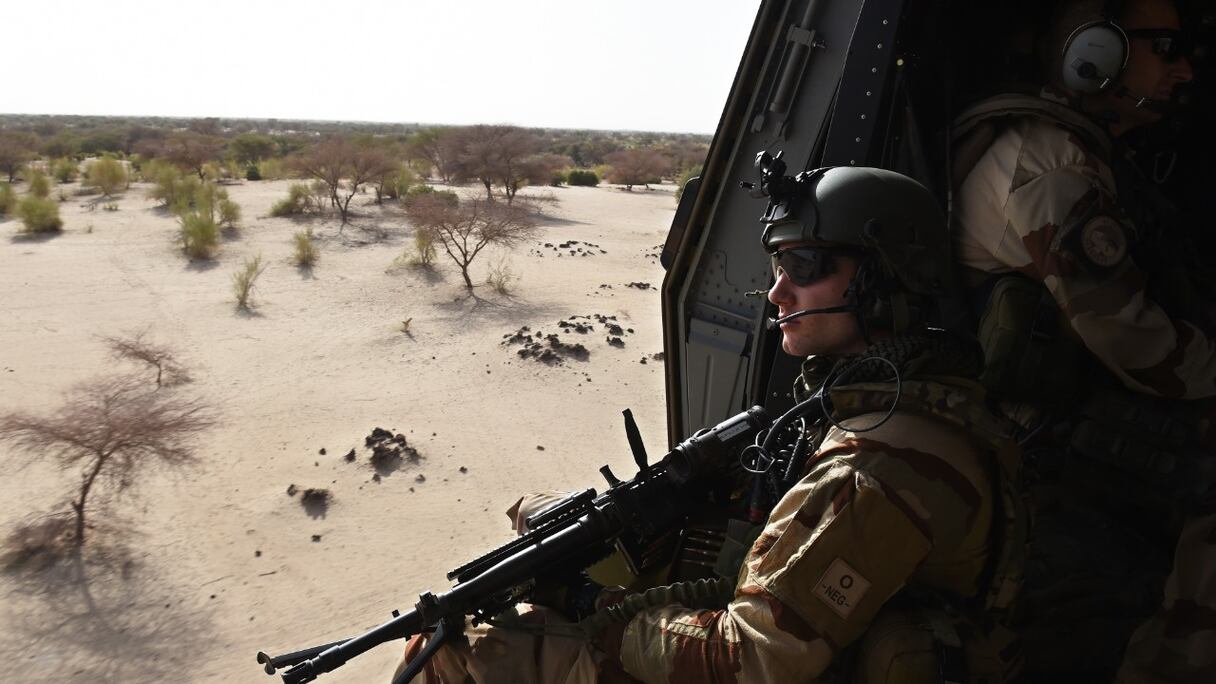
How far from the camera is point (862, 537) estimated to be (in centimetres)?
168

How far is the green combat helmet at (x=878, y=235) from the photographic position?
1929mm

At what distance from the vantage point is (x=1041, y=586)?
266cm

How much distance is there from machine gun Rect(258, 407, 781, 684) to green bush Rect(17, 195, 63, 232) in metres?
19.4

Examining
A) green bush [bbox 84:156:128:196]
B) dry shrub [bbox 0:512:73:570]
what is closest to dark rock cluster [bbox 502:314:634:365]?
dry shrub [bbox 0:512:73:570]

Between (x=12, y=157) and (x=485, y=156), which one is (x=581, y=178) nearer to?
(x=485, y=156)

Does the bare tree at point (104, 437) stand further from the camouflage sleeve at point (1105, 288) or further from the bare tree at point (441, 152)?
the bare tree at point (441, 152)

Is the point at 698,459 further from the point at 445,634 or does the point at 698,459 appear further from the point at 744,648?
the point at 445,634

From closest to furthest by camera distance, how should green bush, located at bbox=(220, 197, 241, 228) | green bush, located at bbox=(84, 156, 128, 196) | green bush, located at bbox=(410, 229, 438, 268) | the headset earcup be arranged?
the headset earcup
green bush, located at bbox=(410, 229, 438, 268)
green bush, located at bbox=(220, 197, 241, 228)
green bush, located at bbox=(84, 156, 128, 196)

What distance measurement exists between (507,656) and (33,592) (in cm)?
470

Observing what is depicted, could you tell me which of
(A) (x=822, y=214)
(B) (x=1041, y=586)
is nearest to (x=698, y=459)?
(A) (x=822, y=214)

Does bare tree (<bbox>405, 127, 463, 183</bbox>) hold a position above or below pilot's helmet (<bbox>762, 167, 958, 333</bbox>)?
below

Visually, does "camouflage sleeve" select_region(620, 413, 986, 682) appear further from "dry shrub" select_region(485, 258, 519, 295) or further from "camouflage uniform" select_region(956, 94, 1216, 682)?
"dry shrub" select_region(485, 258, 519, 295)

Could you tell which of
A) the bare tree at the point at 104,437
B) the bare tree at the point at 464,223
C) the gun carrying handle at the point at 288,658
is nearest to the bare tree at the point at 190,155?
the bare tree at the point at 464,223

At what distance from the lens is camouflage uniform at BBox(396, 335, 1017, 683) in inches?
66.3
